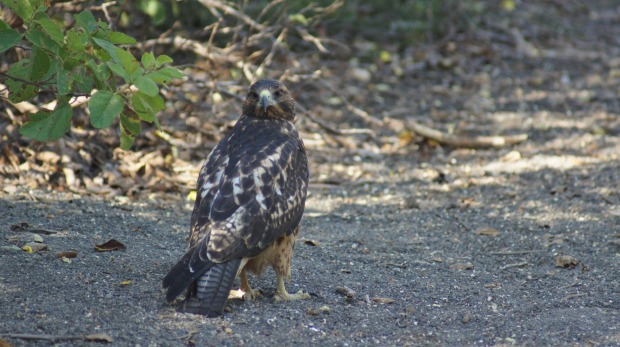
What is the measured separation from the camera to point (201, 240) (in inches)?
184

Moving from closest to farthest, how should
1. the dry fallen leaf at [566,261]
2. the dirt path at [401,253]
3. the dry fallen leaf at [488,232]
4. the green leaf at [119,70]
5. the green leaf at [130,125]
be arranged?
the green leaf at [119,70] < the green leaf at [130,125] < the dirt path at [401,253] < the dry fallen leaf at [566,261] < the dry fallen leaf at [488,232]

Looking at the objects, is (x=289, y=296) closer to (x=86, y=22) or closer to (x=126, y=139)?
(x=126, y=139)

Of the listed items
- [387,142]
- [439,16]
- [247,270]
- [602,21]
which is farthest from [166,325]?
[602,21]

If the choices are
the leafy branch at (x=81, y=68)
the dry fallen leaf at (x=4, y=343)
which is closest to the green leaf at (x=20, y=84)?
the leafy branch at (x=81, y=68)

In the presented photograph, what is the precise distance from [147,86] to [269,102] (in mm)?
1617

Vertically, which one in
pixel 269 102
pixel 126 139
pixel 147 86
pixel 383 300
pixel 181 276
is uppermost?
pixel 147 86

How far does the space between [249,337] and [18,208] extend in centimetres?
258

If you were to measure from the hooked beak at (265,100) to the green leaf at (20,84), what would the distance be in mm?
1485

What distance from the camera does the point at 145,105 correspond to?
417 centimetres

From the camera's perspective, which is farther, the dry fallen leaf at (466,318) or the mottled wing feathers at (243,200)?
the dry fallen leaf at (466,318)

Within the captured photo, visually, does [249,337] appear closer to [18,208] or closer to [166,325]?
[166,325]

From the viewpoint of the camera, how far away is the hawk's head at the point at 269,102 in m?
5.61

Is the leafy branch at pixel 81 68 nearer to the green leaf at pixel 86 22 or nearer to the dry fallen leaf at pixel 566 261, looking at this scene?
the green leaf at pixel 86 22

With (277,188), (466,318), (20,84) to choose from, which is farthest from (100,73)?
(466,318)
